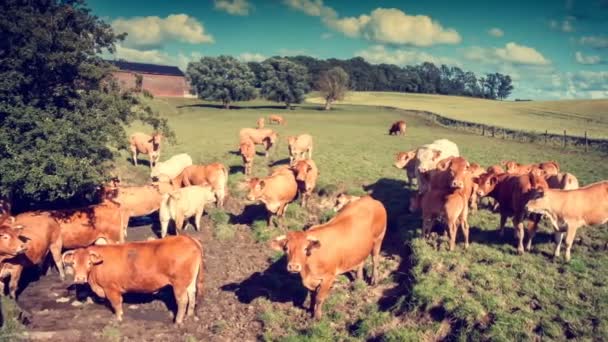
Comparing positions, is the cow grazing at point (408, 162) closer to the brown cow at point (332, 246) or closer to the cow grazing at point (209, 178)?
the cow grazing at point (209, 178)

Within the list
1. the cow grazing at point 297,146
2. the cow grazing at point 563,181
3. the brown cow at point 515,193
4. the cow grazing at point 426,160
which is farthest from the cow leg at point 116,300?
the cow grazing at point 297,146

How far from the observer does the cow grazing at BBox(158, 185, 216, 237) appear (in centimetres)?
1375

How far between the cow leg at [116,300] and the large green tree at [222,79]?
71.3 metres

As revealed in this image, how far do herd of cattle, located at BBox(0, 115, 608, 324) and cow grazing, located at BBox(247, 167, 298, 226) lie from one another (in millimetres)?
34

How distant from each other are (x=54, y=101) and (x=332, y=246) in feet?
31.0

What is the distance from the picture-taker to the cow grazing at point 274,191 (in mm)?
13820

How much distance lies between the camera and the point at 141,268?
902 centimetres

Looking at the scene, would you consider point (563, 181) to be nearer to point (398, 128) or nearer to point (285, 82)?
point (398, 128)

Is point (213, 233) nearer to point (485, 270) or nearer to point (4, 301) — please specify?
point (4, 301)

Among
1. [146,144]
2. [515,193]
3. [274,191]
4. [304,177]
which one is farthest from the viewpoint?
[146,144]

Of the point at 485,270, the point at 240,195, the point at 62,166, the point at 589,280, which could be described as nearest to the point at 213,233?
the point at 240,195

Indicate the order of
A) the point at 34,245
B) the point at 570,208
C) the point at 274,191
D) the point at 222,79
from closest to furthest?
the point at 34,245, the point at 570,208, the point at 274,191, the point at 222,79

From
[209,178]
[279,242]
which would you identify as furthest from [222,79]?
[279,242]

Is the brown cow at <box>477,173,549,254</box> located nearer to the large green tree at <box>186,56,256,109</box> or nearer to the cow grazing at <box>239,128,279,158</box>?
the cow grazing at <box>239,128,279,158</box>
